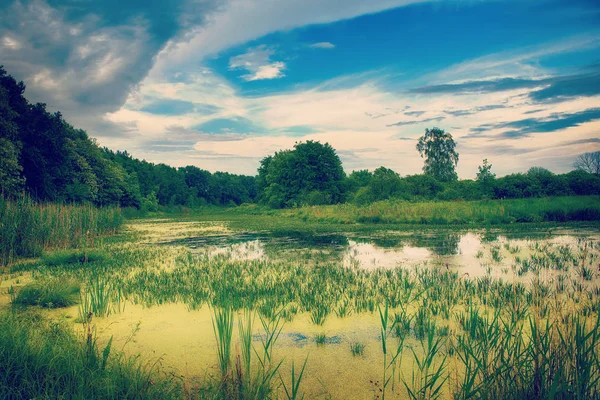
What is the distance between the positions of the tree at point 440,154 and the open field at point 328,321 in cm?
4482

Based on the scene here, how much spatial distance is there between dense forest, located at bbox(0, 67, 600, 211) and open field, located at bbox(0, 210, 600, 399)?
9.10m

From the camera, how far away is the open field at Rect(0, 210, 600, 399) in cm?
269

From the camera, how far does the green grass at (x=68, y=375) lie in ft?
8.51

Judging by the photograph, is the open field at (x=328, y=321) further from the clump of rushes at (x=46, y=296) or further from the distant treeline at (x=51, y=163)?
the distant treeline at (x=51, y=163)

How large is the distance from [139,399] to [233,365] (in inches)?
33.6

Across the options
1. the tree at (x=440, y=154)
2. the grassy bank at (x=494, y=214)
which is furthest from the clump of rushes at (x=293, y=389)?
the tree at (x=440, y=154)

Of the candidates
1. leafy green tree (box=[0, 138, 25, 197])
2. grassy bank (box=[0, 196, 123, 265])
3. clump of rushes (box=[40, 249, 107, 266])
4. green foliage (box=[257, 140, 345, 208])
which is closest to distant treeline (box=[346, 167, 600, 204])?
green foliage (box=[257, 140, 345, 208])

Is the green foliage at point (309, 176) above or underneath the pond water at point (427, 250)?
above

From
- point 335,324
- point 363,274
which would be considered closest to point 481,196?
point 363,274

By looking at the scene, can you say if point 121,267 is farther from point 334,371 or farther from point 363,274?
point 334,371

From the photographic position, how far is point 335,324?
14.5ft

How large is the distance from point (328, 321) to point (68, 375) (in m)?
2.83

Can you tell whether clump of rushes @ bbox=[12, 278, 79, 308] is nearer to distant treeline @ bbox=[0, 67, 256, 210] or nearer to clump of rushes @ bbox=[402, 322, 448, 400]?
clump of rushes @ bbox=[402, 322, 448, 400]

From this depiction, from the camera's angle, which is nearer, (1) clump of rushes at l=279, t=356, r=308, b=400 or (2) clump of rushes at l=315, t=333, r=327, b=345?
(1) clump of rushes at l=279, t=356, r=308, b=400
